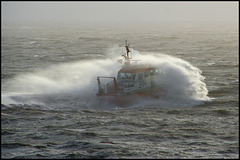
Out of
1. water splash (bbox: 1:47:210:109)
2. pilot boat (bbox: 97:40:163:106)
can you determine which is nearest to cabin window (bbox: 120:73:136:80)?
pilot boat (bbox: 97:40:163:106)

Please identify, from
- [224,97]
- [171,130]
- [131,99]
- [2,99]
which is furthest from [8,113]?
[224,97]

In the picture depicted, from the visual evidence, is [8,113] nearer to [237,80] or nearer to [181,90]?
[181,90]

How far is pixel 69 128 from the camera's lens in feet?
82.0

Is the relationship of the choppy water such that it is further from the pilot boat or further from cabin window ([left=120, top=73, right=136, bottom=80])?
cabin window ([left=120, top=73, right=136, bottom=80])

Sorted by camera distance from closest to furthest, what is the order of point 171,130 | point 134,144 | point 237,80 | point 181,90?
1. point 134,144
2. point 171,130
3. point 181,90
4. point 237,80

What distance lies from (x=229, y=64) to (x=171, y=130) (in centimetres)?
3601

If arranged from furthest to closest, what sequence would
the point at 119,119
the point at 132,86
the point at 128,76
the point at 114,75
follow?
the point at 114,75
the point at 128,76
the point at 132,86
the point at 119,119

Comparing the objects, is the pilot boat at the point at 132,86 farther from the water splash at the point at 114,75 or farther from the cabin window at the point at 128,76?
the water splash at the point at 114,75

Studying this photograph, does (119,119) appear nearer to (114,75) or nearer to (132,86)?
(132,86)

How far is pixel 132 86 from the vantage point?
3206 cm

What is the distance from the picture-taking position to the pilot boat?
31.1m

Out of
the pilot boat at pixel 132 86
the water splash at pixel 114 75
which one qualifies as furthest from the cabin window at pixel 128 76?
the water splash at pixel 114 75

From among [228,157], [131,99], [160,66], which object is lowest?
[228,157]

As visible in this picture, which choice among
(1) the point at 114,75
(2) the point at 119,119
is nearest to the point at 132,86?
(2) the point at 119,119
